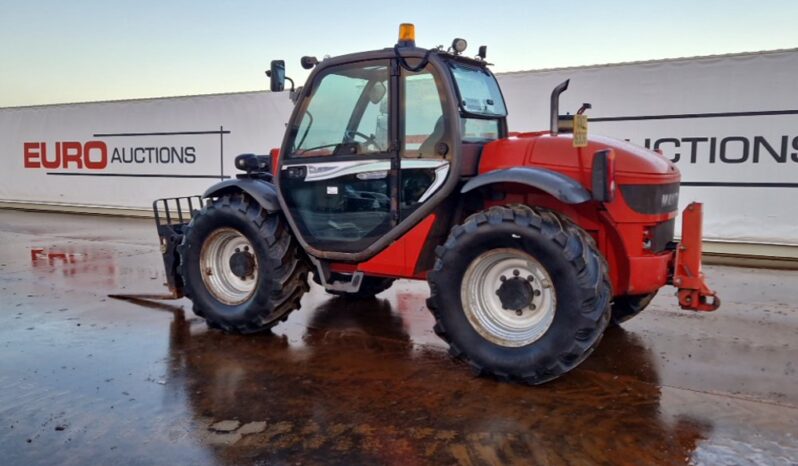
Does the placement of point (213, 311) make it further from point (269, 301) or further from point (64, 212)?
point (64, 212)

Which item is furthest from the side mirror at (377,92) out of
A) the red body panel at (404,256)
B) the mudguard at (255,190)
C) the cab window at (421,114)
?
the mudguard at (255,190)

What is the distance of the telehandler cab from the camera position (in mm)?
3932

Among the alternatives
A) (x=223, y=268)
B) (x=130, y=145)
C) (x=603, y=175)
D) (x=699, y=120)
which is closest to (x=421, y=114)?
(x=603, y=175)

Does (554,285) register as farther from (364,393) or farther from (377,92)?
(377,92)

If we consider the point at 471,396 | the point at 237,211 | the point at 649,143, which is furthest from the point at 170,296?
the point at 649,143

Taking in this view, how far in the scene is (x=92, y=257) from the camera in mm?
Answer: 9148

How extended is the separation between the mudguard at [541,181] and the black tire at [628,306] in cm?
147

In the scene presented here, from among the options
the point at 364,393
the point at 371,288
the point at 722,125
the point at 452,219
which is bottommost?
the point at 364,393

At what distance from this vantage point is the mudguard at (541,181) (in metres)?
3.82

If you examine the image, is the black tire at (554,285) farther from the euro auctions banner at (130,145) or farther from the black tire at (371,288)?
the euro auctions banner at (130,145)

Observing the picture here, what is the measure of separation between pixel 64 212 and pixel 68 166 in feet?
3.88

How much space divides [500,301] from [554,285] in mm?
432

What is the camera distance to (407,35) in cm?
468

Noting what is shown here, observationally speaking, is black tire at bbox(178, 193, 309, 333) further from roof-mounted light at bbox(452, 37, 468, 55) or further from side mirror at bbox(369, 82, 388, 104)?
roof-mounted light at bbox(452, 37, 468, 55)
